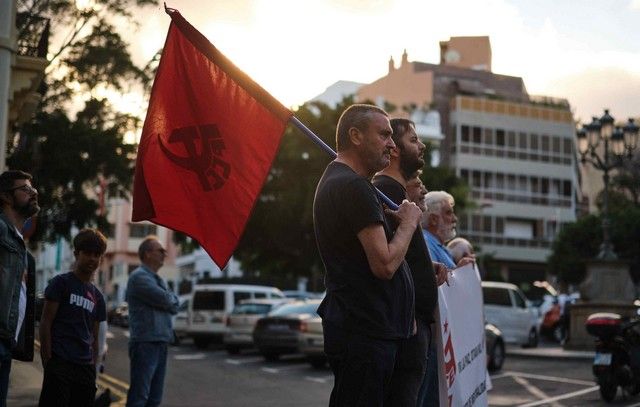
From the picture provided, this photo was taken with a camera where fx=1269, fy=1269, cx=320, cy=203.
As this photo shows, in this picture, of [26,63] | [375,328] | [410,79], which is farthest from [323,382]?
[410,79]

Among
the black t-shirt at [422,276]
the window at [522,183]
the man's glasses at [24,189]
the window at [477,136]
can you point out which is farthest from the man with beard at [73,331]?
the window at [522,183]

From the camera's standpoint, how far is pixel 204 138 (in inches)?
256

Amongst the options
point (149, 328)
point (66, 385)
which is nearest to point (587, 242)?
point (149, 328)

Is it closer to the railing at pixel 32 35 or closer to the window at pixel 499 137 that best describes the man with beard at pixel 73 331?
the railing at pixel 32 35

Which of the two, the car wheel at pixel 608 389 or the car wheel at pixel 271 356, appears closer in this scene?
the car wheel at pixel 608 389

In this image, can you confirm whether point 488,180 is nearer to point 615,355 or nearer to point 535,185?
point 535,185

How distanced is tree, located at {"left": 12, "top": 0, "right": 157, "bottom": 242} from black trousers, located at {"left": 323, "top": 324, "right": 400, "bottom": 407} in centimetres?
2971

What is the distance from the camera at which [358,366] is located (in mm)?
5273

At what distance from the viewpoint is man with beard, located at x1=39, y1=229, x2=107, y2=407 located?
25.8 feet

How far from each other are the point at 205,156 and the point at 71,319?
210cm

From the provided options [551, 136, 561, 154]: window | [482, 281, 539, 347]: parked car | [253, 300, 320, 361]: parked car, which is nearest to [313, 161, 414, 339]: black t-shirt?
[253, 300, 320, 361]: parked car

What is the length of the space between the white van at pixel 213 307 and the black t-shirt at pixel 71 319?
2618cm

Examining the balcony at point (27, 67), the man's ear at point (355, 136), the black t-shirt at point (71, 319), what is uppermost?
the balcony at point (27, 67)

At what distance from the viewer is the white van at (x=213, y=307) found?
114ft
